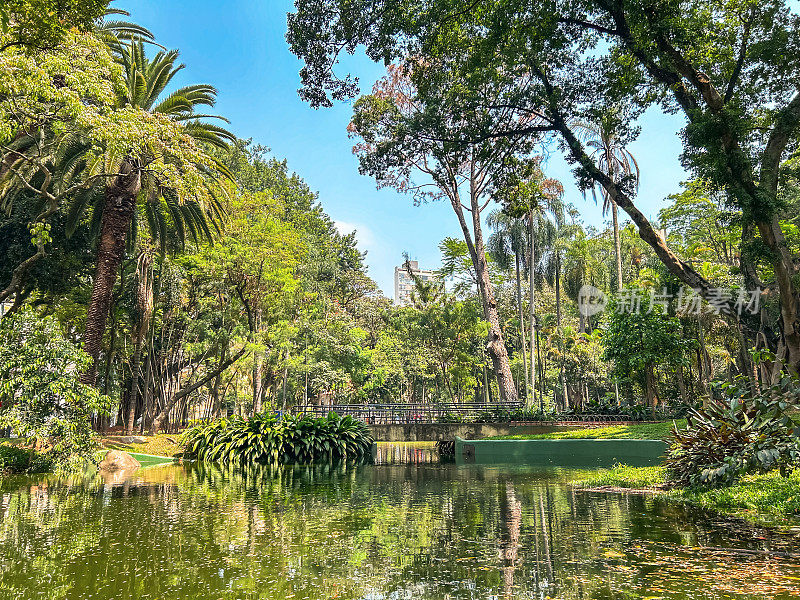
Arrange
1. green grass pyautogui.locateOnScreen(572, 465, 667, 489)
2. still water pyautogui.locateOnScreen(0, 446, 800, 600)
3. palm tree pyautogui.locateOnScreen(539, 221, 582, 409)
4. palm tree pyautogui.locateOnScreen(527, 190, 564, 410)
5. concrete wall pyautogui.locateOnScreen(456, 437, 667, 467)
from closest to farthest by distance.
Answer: still water pyautogui.locateOnScreen(0, 446, 800, 600) < green grass pyautogui.locateOnScreen(572, 465, 667, 489) < concrete wall pyautogui.locateOnScreen(456, 437, 667, 467) < palm tree pyautogui.locateOnScreen(527, 190, 564, 410) < palm tree pyautogui.locateOnScreen(539, 221, 582, 409)

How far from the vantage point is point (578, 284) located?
3909 centimetres

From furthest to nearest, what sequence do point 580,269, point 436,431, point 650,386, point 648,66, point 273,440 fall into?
point 580,269 < point 436,431 < point 650,386 < point 273,440 < point 648,66

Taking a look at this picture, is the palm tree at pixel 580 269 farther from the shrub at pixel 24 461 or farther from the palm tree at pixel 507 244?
the shrub at pixel 24 461

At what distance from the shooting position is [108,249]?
1612cm

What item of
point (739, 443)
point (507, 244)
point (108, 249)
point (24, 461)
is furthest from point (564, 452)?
point (507, 244)

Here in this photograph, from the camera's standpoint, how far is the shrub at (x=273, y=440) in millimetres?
15364

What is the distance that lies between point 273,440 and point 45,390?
6.16 m

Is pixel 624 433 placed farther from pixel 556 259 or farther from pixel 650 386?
pixel 556 259

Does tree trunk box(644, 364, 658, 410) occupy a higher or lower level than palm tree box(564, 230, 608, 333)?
lower

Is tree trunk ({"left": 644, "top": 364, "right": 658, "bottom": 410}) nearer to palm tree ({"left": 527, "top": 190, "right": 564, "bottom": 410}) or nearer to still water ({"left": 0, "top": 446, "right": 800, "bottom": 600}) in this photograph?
palm tree ({"left": 527, "top": 190, "right": 564, "bottom": 410})

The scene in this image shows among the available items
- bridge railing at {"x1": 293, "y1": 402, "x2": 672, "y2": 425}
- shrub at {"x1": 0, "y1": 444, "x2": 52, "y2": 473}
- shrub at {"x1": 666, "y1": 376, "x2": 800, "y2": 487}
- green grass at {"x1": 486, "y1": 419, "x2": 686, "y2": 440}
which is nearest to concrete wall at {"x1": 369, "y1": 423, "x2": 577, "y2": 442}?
bridge railing at {"x1": 293, "y1": 402, "x2": 672, "y2": 425}

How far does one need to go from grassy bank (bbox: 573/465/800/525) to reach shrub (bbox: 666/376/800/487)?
0.19m

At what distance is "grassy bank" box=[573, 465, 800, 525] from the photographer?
566 centimetres

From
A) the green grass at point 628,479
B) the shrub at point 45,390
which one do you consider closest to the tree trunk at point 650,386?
the green grass at point 628,479
